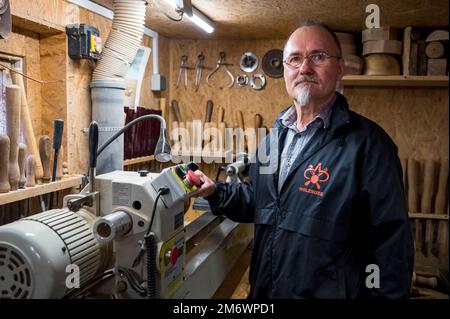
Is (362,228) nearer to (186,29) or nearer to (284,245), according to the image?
(284,245)

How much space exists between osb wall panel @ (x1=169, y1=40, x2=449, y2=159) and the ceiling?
13.2 inches

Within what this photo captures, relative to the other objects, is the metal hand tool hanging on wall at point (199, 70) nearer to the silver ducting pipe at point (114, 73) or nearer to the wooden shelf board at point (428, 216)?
the silver ducting pipe at point (114, 73)

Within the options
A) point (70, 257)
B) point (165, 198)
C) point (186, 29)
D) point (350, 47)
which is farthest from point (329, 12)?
point (70, 257)

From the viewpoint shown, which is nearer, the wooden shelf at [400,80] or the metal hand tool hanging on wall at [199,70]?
the wooden shelf at [400,80]

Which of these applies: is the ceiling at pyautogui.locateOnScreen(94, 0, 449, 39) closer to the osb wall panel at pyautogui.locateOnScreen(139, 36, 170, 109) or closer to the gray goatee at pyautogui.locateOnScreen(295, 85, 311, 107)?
the osb wall panel at pyautogui.locateOnScreen(139, 36, 170, 109)

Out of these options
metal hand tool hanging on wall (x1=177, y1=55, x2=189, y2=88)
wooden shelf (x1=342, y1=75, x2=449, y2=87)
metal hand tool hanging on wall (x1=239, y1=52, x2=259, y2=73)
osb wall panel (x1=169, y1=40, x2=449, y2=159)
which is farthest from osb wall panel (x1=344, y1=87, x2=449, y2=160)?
metal hand tool hanging on wall (x1=177, y1=55, x2=189, y2=88)

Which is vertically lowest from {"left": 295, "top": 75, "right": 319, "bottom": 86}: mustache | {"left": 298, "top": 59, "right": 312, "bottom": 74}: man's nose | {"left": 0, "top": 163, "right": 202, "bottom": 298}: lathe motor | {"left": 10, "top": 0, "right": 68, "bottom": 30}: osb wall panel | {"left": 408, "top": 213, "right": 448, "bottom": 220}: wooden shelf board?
{"left": 408, "top": 213, "right": 448, "bottom": 220}: wooden shelf board

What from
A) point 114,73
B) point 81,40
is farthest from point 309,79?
point 81,40

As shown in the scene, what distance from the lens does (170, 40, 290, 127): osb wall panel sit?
327 centimetres

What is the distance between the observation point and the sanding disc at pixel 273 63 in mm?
3203

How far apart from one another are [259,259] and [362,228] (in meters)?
0.42

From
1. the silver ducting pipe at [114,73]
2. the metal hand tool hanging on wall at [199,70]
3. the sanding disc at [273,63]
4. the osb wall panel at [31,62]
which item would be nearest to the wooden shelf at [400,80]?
the sanding disc at [273,63]

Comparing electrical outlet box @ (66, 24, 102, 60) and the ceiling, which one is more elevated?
the ceiling

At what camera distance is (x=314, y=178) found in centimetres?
139
